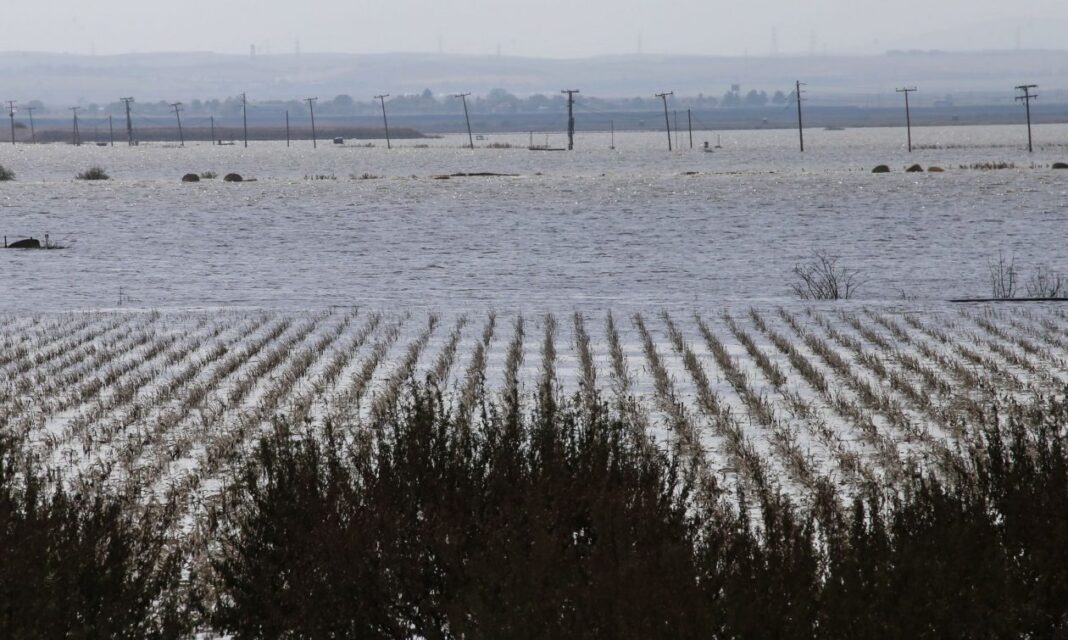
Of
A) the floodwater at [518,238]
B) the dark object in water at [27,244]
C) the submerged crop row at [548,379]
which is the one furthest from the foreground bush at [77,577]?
the dark object in water at [27,244]

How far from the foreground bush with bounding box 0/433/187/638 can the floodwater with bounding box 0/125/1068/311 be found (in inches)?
533

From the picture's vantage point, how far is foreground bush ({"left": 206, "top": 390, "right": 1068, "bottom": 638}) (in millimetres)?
4730

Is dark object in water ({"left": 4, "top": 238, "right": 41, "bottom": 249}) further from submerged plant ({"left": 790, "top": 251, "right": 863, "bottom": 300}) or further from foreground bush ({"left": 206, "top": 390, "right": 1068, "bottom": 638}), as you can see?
foreground bush ({"left": 206, "top": 390, "right": 1068, "bottom": 638})

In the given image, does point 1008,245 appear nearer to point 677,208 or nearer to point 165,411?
point 677,208

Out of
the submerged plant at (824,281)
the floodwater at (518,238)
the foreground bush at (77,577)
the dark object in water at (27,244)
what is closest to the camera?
the foreground bush at (77,577)

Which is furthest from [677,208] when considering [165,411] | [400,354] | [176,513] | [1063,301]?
[176,513]

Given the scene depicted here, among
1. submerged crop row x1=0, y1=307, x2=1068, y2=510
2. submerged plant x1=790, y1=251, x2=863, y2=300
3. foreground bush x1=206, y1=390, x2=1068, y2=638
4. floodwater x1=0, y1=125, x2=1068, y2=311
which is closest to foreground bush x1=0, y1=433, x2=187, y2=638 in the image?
foreground bush x1=206, y1=390, x2=1068, y2=638

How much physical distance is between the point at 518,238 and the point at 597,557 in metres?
28.0

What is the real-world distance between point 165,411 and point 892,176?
40.2 m

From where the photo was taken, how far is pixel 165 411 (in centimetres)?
1100

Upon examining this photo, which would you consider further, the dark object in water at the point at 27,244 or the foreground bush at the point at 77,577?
the dark object in water at the point at 27,244

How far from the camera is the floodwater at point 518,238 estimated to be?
2305 centimetres

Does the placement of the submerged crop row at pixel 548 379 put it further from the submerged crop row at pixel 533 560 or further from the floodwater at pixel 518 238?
the floodwater at pixel 518 238

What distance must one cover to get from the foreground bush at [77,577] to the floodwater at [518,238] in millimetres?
13540
